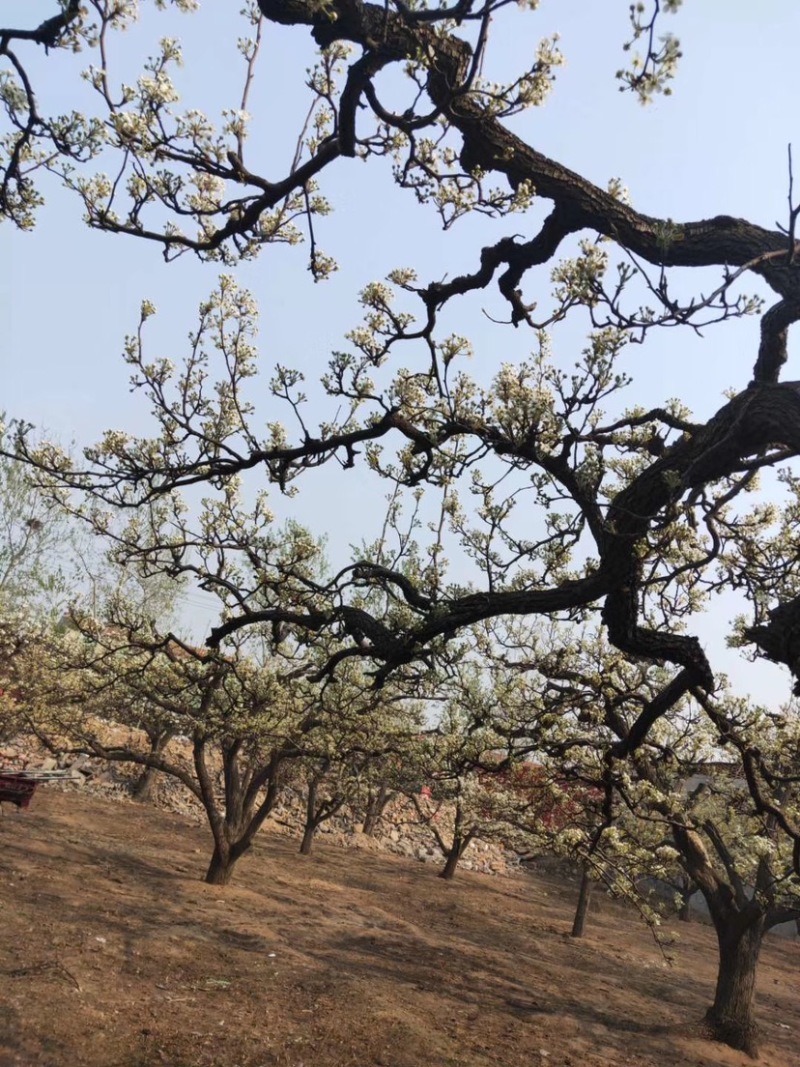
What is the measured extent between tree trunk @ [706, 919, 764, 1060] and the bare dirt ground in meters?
0.42

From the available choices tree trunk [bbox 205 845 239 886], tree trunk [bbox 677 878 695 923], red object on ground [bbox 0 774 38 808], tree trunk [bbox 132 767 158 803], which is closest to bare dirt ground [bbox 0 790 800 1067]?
tree trunk [bbox 205 845 239 886]

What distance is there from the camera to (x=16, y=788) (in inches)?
630

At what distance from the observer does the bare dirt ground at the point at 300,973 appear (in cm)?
878

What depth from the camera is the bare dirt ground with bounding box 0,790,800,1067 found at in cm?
878

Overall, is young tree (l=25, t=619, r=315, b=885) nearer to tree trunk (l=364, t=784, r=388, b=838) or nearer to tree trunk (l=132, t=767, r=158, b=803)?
tree trunk (l=132, t=767, r=158, b=803)

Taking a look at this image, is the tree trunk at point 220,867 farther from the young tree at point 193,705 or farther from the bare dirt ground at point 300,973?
the bare dirt ground at point 300,973

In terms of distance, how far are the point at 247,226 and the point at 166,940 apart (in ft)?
35.8

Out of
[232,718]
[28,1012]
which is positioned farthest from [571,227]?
[232,718]

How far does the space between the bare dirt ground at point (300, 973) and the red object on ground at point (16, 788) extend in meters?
1.15

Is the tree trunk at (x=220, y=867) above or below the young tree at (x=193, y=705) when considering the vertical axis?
below

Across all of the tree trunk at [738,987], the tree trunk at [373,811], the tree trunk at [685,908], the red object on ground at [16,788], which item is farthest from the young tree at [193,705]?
the tree trunk at [685,908]

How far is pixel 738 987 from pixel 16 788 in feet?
→ 45.2

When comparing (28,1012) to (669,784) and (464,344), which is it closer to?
(464,344)

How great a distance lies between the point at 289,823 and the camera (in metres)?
30.7
